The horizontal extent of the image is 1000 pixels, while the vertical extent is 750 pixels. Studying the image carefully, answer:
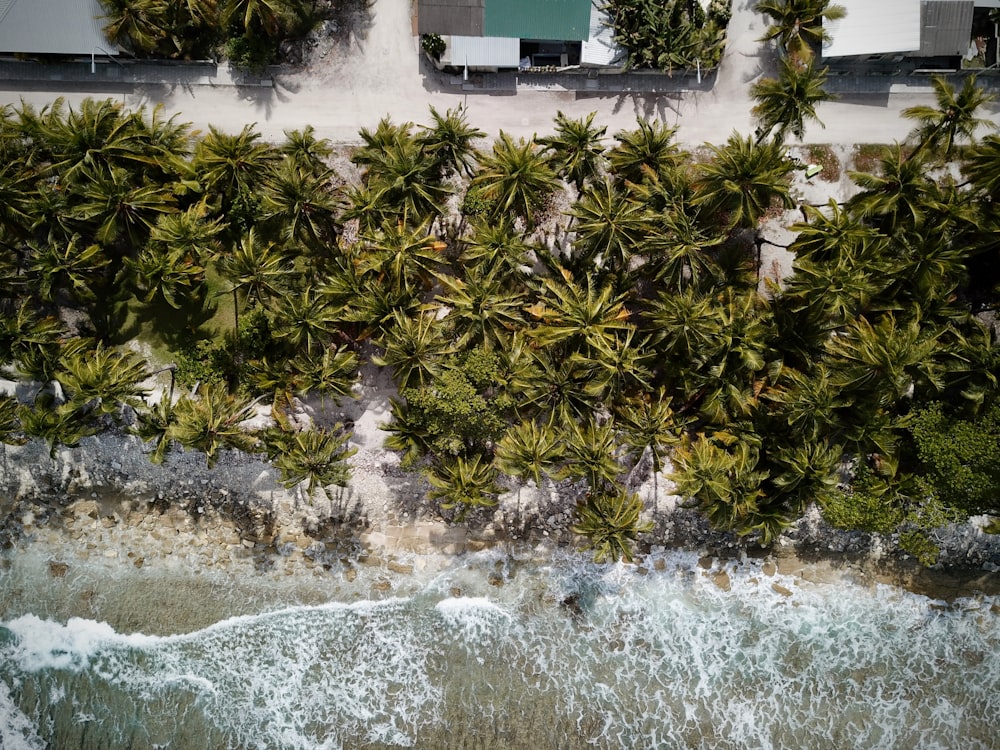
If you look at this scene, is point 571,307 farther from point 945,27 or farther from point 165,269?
point 945,27

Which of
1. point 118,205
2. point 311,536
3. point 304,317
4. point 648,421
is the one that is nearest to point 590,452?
point 648,421

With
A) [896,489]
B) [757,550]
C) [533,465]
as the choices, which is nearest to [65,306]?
[533,465]

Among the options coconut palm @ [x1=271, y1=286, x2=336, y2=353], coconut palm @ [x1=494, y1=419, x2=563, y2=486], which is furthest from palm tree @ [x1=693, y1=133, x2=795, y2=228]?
coconut palm @ [x1=271, y1=286, x2=336, y2=353]

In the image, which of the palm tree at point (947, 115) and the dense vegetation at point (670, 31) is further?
the dense vegetation at point (670, 31)

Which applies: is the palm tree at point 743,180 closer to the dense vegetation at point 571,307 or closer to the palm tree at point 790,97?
the dense vegetation at point 571,307

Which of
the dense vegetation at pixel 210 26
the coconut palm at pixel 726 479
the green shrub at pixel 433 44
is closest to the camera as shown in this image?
the coconut palm at pixel 726 479

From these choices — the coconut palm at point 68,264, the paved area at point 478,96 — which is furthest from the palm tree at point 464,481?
the coconut palm at point 68,264
